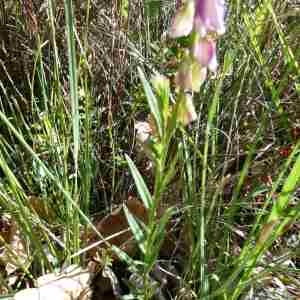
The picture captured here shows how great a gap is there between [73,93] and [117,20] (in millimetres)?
415

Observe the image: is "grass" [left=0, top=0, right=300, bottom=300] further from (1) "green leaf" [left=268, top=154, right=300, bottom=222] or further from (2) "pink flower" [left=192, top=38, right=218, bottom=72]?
(2) "pink flower" [left=192, top=38, right=218, bottom=72]

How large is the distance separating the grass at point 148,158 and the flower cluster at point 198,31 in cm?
23

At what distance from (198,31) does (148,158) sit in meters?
0.56

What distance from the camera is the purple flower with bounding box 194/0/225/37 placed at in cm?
61

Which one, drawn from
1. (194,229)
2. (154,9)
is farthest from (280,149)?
(154,9)

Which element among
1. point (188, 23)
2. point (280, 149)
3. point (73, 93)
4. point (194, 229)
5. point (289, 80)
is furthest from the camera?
point (289, 80)

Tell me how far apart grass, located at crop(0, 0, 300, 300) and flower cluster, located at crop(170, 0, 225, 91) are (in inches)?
9.1

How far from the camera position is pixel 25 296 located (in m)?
0.91

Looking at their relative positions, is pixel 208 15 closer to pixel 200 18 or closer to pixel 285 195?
pixel 200 18

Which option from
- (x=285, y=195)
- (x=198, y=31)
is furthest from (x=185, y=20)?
(x=285, y=195)

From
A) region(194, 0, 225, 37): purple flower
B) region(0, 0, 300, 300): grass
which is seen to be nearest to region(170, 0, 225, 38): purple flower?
region(194, 0, 225, 37): purple flower

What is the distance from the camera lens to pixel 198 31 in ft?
2.08

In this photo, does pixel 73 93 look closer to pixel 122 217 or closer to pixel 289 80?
pixel 122 217

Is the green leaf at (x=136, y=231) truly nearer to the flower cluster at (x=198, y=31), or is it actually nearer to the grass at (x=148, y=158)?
the grass at (x=148, y=158)
